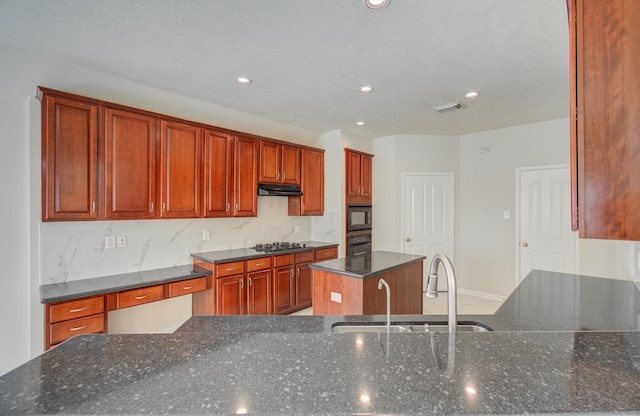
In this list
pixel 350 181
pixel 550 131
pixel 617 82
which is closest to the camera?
pixel 617 82

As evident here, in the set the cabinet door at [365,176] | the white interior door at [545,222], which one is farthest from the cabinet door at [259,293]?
the white interior door at [545,222]

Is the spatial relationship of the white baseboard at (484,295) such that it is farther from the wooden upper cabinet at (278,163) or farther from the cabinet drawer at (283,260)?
the wooden upper cabinet at (278,163)

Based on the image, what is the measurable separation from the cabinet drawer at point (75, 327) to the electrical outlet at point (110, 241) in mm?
737

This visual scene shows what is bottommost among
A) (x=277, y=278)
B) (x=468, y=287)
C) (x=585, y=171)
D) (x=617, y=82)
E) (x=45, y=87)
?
(x=468, y=287)

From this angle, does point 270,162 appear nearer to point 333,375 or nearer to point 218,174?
point 218,174

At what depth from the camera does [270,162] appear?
12.9 ft

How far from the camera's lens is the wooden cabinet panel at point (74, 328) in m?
2.19

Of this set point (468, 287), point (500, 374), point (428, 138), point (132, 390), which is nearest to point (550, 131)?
point (428, 138)

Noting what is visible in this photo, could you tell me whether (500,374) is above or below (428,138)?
below

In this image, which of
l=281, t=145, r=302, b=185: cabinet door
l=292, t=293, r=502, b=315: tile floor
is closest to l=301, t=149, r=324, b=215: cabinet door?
l=281, t=145, r=302, b=185: cabinet door

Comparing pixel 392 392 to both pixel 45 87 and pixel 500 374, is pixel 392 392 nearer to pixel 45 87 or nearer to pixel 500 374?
pixel 500 374

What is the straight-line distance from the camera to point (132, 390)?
0.56 metres

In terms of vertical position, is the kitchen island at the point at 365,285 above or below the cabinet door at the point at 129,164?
below

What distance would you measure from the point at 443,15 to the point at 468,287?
14.3ft
